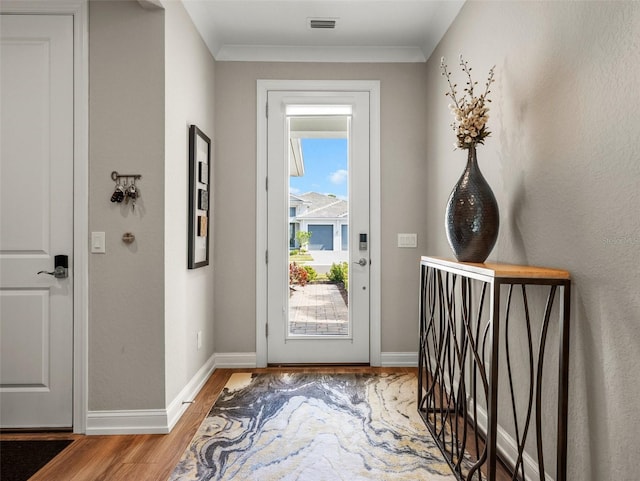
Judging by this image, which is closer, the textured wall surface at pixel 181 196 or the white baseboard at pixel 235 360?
the textured wall surface at pixel 181 196

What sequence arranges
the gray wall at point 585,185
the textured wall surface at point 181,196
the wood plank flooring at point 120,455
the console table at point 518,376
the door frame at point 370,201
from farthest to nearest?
the door frame at point 370,201
the textured wall surface at point 181,196
the wood plank flooring at point 120,455
the console table at point 518,376
the gray wall at point 585,185

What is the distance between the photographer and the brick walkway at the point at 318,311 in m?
3.41

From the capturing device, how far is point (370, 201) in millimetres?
3371

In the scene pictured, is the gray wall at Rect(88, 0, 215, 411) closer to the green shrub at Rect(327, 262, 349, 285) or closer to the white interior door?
the white interior door

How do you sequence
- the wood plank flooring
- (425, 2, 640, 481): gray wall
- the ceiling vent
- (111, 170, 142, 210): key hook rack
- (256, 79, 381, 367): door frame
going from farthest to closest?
(256, 79, 381, 367): door frame → the ceiling vent → (111, 170, 142, 210): key hook rack → the wood plank flooring → (425, 2, 640, 481): gray wall

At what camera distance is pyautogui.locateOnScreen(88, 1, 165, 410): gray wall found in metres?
2.22

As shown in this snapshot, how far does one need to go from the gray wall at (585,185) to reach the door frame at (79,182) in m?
2.22

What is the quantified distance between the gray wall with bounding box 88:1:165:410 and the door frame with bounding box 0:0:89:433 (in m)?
0.03

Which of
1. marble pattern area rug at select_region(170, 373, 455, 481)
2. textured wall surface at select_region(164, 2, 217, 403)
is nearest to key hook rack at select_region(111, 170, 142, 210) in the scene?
textured wall surface at select_region(164, 2, 217, 403)

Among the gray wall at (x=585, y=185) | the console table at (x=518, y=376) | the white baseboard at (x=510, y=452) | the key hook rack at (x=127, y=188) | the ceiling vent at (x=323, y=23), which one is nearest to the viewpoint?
the gray wall at (x=585, y=185)

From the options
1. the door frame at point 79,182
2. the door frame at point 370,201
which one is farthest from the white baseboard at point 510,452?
the door frame at point 79,182

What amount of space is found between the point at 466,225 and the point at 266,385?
192 centimetres

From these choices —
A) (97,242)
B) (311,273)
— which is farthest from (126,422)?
(311,273)

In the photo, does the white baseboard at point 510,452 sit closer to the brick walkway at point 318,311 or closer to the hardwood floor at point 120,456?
the brick walkway at point 318,311
